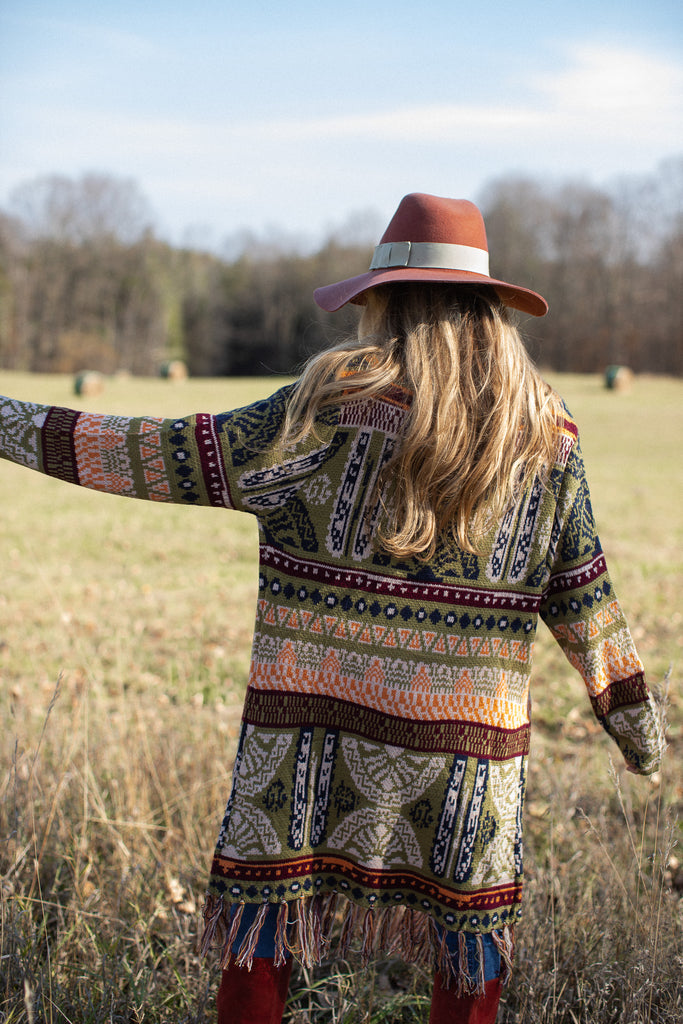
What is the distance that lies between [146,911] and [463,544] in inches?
58.0

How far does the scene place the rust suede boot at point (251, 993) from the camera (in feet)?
5.02

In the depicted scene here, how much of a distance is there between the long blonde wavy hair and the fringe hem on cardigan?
0.77 meters

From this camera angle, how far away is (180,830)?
2.53 m

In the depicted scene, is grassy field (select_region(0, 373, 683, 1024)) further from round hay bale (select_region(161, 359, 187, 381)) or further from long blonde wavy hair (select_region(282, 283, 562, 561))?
round hay bale (select_region(161, 359, 187, 381))

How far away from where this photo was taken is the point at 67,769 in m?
2.73

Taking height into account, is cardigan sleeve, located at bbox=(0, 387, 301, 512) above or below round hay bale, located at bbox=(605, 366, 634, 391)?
below

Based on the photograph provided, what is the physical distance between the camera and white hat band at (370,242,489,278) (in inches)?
60.9

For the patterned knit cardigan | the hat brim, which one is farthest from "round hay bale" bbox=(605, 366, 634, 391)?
the patterned knit cardigan

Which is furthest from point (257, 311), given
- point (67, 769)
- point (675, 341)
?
point (67, 769)

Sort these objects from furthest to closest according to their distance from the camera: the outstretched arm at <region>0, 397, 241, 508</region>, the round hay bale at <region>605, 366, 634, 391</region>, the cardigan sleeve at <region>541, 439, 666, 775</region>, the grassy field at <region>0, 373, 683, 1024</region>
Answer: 1. the round hay bale at <region>605, 366, 634, 391</region>
2. the grassy field at <region>0, 373, 683, 1024</region>
3. the cardigan sleeve at <region>541, 439, 666, 775</region>
4. the outstretched arm at <region>0, 397, 241, 508</region>

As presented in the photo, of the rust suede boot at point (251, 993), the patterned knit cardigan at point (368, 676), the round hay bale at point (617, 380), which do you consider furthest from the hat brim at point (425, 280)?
the round hay bale at point (617, 380)

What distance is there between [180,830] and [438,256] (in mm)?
1942

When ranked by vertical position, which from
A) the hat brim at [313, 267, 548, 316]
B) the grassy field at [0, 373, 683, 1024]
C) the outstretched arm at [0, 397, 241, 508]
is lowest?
the grassy field at [0, 373, 683, 1024]

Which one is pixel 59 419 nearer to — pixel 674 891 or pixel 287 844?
pixel 287 844
